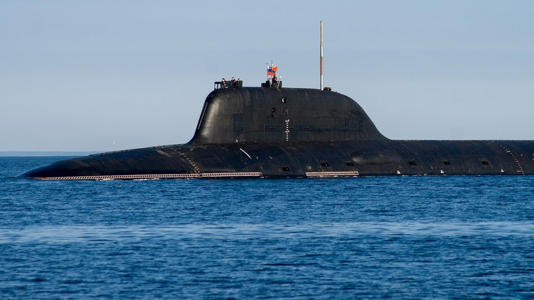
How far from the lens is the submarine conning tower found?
56250 millimetres

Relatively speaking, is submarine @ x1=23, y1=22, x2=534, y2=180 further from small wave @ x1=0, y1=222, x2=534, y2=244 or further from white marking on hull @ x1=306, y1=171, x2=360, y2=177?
small wave @ x1=0, y1=222, x2=534, y2=244

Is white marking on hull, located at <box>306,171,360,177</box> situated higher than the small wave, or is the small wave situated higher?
white marking on hull, located at <box>306,171,360,177</box>

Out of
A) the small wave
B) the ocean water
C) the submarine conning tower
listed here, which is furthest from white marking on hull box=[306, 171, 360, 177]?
the small wave

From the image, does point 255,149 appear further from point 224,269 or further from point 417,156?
point 224,269

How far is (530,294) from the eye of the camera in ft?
73.2

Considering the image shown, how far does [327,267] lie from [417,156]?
119 ft

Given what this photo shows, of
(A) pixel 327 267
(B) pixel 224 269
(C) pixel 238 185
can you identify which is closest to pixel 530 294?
(A) pixel 327 267

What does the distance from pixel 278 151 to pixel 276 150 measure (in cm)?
17

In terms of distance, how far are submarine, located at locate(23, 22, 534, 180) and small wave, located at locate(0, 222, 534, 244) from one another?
17.8m

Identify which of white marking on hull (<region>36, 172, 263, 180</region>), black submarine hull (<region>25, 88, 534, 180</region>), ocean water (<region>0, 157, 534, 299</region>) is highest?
black submarine hull (<region>25, 88, 534, 180</region>)

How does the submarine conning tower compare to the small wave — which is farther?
the submarine conning tower

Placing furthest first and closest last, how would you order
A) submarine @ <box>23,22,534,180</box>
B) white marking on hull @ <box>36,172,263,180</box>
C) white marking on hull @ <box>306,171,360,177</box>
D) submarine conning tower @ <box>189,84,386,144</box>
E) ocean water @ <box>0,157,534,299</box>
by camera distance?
submarine conning tower @ <box>189,84,386,144</box> < white marking on hull @ <box>306,171,360,177</box> < submarine @ <box>23,22,534,180</box> < white marking on hull @ <box>36,172,263,180</box> < ocean water @ <box>0,157,534,299</box>

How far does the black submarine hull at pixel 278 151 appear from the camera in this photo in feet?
176

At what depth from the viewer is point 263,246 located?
99.3 ft
